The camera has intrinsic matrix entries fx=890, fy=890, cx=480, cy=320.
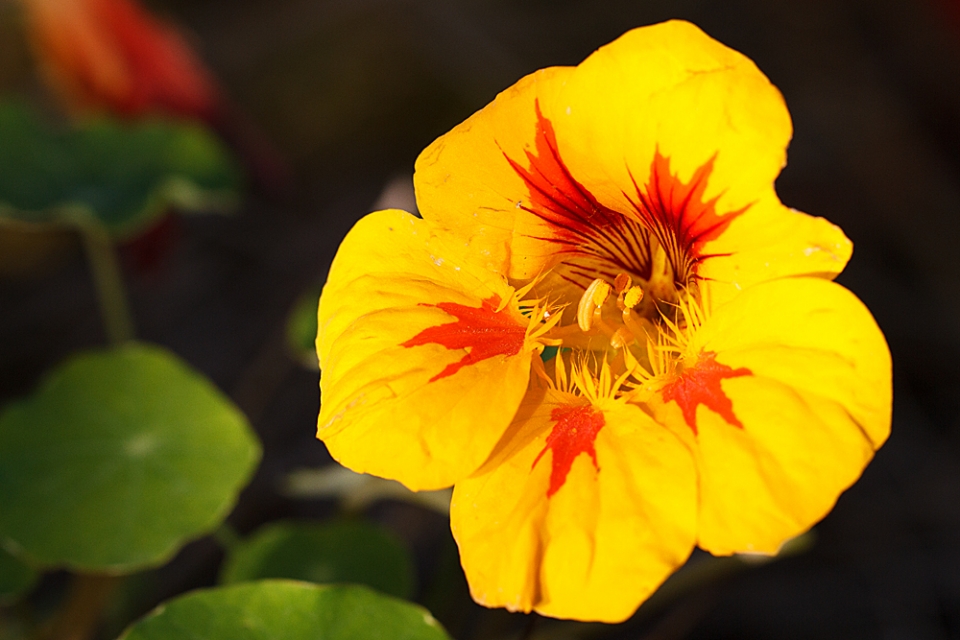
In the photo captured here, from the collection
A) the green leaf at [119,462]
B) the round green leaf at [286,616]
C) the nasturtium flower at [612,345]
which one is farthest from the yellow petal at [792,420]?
the green leaf at [119,462]

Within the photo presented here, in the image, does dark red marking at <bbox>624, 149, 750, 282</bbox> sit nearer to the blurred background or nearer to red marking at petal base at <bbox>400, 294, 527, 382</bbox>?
red marking at petal base at <bbox>400, 294, 527, 382</bbox>

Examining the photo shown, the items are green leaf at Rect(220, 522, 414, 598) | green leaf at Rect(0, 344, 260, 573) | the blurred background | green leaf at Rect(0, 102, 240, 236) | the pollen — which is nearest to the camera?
the pollen

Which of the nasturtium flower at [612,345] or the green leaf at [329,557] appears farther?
the green leaf at [329,557]

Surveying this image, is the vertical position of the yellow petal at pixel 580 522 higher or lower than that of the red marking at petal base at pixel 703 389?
lower

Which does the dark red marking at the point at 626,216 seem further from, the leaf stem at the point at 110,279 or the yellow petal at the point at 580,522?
the leaf stem at the point at 110,279

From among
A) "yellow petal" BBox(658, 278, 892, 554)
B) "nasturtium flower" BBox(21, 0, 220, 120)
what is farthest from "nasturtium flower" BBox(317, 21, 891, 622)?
"nasturtium flower" BBox(21, 0, 220, 120)

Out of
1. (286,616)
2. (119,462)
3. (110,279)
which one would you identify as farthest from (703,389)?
(110,279)

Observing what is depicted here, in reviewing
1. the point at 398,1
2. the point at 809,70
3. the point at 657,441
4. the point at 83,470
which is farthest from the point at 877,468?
the point at 398,1
